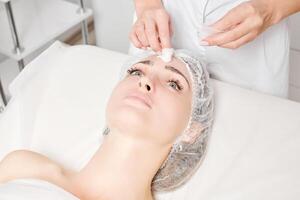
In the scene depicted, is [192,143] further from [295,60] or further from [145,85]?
[295,60]

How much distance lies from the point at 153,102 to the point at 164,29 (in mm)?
226

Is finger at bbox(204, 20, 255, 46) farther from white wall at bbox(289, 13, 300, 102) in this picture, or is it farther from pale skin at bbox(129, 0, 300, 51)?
white wall at bbox(289, 13, 300, 102)

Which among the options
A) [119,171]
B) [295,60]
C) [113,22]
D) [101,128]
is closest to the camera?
[119,171]

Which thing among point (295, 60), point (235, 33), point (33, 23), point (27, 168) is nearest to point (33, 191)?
point (27, 168)

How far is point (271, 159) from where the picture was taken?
1.18 meters

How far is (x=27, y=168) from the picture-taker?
1151 millimetres

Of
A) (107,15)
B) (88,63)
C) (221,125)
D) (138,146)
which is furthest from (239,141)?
(107,15)

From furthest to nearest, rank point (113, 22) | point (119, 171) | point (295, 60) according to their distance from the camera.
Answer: point (113, 22) < point (295, 60) < point (119, 171)

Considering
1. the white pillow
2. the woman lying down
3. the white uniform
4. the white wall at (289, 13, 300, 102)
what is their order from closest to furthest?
1. the white pillow
2. the woman lying down
3. the white uniform
4. the white wall at (289, 13, 300, 102)

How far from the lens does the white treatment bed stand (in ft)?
3.74

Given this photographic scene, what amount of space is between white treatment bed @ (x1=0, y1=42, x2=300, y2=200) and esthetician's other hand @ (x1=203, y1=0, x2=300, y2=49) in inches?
12.3

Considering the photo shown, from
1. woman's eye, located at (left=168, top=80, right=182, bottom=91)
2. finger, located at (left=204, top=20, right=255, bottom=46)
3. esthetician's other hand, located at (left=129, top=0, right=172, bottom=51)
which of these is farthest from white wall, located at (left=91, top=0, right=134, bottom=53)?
finger, located at (left=204, top=20, right=255, bottom=46)

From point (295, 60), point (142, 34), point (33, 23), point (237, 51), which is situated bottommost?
point (295, 60)

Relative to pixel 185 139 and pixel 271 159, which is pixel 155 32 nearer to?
pixel 185 139
